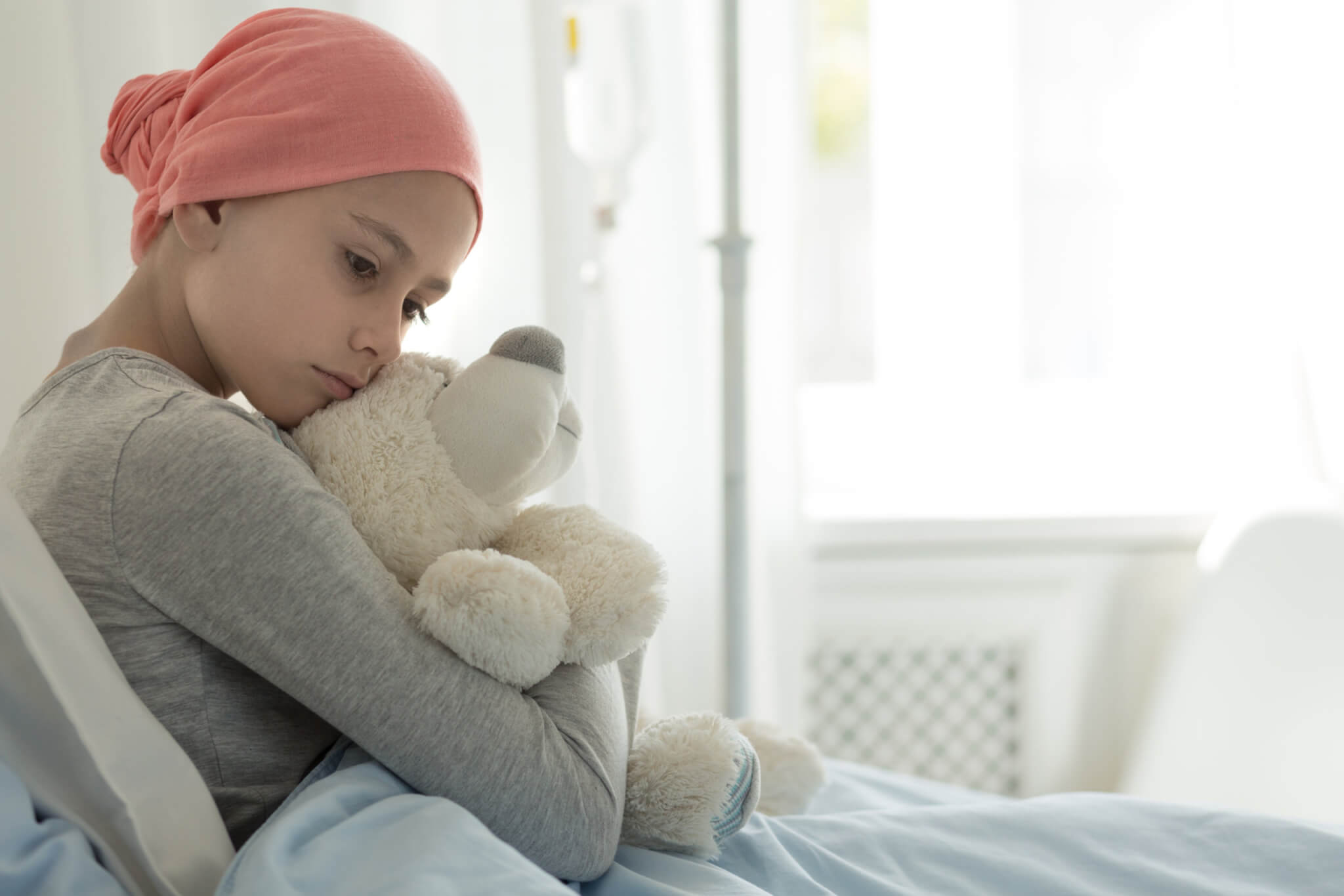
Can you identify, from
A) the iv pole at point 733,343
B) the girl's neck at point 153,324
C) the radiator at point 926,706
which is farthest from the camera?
the radiator at point 926,706

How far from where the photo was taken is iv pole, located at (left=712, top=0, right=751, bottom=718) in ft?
4.41

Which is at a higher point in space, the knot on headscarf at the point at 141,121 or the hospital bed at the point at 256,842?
the knot on headscarf at the point at 141,121

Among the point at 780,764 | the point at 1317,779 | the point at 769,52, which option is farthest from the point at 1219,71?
the point at 780,764

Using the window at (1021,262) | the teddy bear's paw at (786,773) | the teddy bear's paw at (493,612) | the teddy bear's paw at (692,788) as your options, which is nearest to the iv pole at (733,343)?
the window at (1021,262)

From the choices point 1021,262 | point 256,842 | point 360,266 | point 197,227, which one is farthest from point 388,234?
point 1021,262

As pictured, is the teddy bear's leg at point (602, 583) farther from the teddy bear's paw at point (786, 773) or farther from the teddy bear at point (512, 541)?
the teddy bear's paw at point (786, 773)

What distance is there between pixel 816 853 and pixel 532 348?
1.26 feet

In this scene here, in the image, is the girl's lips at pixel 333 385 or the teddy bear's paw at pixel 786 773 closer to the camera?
the girl's lips at pixel 333 385

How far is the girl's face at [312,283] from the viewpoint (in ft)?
2.17

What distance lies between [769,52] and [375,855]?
4.33 ft

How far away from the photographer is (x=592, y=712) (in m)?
0.62

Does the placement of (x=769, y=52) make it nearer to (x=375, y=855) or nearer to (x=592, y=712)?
(x=592, y=712)

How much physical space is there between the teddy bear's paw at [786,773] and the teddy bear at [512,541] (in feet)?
0.45

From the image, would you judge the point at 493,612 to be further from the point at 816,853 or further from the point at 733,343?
the point at 733,343
